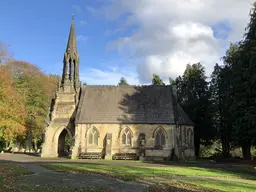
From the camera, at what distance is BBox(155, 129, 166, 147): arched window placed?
1433 inches

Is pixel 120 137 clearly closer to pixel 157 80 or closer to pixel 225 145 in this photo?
pixel 225 145

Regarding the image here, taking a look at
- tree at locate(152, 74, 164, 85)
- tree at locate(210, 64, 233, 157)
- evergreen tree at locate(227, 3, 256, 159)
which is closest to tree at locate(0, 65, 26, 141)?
tree at locate(152, 74, 164, 85)

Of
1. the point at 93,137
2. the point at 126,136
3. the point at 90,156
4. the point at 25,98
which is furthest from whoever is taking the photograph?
the point at 25,98

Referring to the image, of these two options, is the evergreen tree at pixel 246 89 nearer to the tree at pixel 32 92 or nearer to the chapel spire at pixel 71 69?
the chapel spire at pixel 71 69

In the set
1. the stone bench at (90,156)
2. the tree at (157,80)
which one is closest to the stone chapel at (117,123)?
the stone bench at (90,156)

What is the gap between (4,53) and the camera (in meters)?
38.8

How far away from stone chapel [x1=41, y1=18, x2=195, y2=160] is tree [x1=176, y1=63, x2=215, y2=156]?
7.54 metres

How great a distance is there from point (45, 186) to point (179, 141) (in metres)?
26.4

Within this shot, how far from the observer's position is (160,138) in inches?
1439

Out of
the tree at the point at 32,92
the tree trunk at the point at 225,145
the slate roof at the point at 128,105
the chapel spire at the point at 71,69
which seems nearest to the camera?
the slate roof at the point at 128,105

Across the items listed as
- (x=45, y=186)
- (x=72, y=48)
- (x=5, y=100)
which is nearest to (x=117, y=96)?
(x=72, y=48)

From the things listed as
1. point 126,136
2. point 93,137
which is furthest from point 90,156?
point 126,136

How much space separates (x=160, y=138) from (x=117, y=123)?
6.38m

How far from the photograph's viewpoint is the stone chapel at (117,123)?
3603cm
